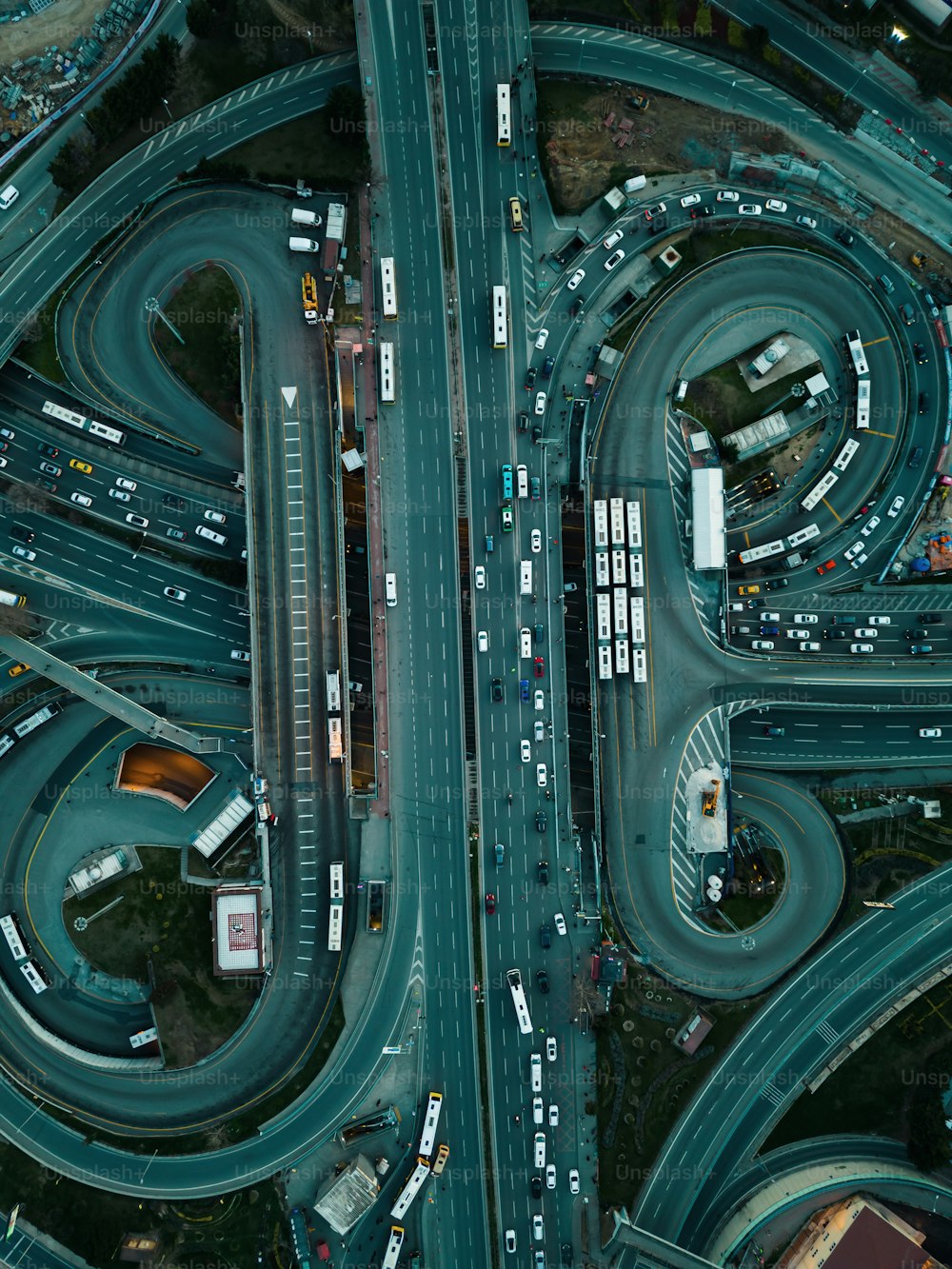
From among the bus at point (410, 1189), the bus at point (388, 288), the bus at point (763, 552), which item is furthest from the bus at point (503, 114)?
the bus at point (410, 1189)

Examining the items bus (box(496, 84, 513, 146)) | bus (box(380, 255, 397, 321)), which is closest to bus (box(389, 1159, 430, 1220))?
bus (box(380, 255, 397, 321))

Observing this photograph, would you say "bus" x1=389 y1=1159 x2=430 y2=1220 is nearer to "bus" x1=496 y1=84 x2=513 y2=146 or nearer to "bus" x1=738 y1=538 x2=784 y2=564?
"bus" x1=738 y1=538 x2=784 y2=564

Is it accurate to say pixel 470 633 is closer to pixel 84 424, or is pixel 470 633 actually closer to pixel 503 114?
pixel 84 424

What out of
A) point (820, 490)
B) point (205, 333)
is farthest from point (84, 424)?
point (820, 490)

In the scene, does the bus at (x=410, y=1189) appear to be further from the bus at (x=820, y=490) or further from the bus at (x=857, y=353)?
the bus at (x=857, y=353)

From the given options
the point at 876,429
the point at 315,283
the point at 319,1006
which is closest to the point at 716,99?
the point at 876,429
